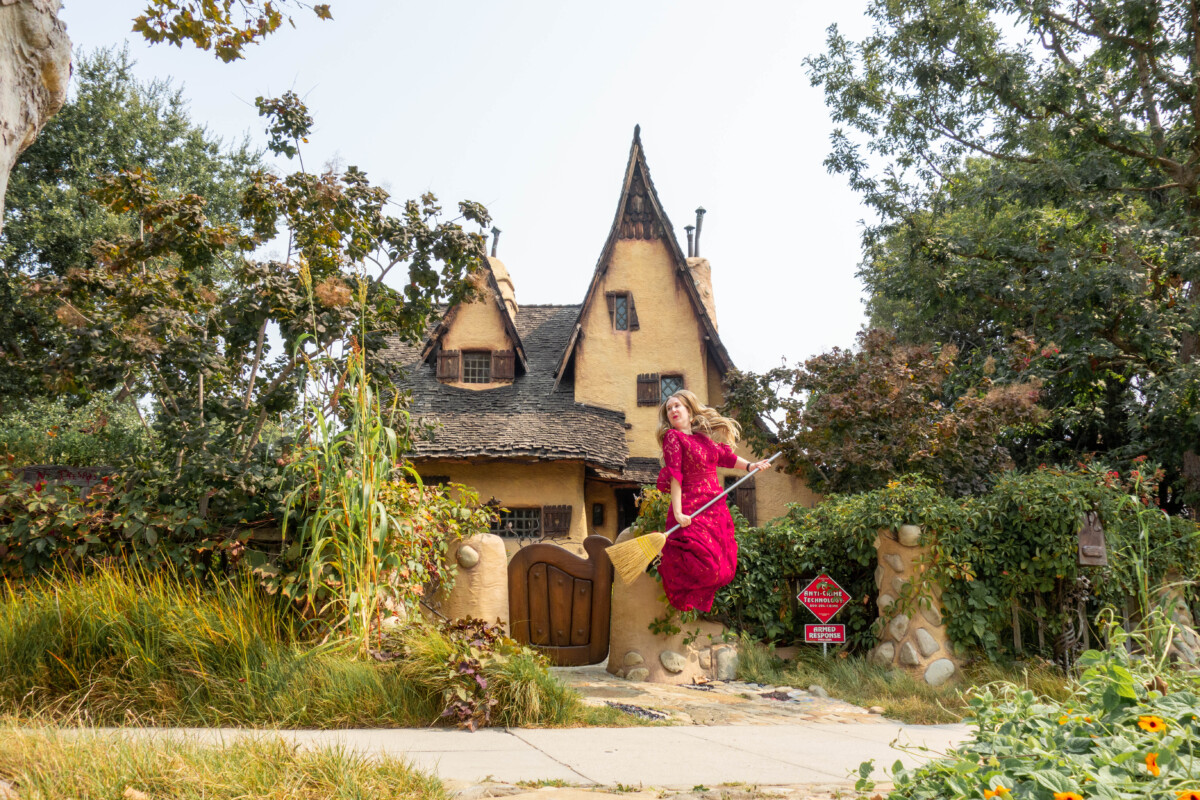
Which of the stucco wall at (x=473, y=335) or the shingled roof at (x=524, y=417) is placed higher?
the stucco wall at (x=473, y=335)

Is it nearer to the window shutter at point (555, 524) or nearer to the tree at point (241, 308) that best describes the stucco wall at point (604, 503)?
the window shutter at point (555, 524)

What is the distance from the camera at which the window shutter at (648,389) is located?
58.7ft

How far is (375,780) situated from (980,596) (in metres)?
6.35

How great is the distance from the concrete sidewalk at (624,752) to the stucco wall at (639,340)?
13219 millimetres

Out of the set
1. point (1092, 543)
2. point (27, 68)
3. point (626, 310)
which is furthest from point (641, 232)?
point (27, 68)

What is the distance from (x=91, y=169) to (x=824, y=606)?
19226mm

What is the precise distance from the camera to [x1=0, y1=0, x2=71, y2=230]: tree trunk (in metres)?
2.59

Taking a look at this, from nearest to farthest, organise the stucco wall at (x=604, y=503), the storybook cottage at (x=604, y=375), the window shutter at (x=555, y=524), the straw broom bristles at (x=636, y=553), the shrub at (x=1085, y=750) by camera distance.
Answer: the shrub at (x=1085, y=750), the straw broom bristles at (x=636, y=553), the window shutter at (x=555, y=524), the storybook cottage at (x=604, y=375), the stucco wall at (x=604, y=503)

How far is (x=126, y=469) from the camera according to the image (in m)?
6.66

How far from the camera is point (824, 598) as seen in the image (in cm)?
818

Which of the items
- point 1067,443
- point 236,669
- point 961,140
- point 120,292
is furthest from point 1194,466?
point 120,292

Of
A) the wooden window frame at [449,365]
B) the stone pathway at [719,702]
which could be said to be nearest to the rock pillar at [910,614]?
the stone pathway at [719,702]

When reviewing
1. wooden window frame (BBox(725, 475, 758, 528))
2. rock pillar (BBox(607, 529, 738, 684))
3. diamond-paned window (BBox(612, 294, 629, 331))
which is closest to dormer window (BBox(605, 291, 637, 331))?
diamond-paned window (BBox(612, 294, 629, 331))

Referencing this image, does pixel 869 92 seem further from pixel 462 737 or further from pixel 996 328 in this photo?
pixel 462 737
